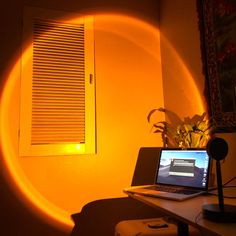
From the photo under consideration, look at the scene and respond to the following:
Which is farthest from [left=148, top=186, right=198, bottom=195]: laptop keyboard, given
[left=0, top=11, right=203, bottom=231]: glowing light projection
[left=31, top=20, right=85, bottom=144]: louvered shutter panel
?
[left=31, top=20, right=85, bottom=144]: louvered shutter panel

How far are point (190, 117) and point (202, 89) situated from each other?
26 cm

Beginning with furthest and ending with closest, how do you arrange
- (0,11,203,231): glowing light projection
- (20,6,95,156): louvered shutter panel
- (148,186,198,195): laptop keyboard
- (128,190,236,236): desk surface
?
(20,6,95,156): louvered shutter panel, (0,11,203,231): glowing light projection, (148,186,198,195): laptop keyboard, (128,190,236,236): desk surface

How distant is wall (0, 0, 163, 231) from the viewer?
81.7 inches

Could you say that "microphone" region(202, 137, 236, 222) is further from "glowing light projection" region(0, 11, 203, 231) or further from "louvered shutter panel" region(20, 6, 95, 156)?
"louvered shutter panel" region(20, 6, 95, 156)

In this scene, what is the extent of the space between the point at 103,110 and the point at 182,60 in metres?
0.80

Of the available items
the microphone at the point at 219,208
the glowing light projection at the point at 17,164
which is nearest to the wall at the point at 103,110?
the glowing light projection at the point at 17,164

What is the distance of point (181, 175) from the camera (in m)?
1.60

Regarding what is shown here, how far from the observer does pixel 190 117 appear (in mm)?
2162

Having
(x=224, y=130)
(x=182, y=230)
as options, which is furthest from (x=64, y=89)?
(x=182, y=230)

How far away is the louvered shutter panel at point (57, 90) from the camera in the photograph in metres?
2.14

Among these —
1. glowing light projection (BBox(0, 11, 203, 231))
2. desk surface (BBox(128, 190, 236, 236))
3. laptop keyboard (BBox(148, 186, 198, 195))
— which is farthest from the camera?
glowing light projection (BBox(0, 11, 203, 231))

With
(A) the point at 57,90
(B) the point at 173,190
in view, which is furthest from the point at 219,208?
(A) the point at 57,90

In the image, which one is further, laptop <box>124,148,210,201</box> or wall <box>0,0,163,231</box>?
wall <box>0,0,163,231</box>

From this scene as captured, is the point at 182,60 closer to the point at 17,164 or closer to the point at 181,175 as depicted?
the point at 181,175
